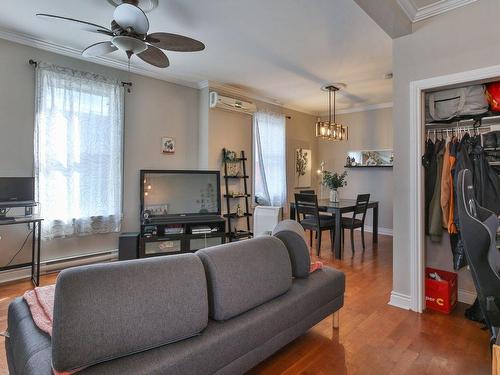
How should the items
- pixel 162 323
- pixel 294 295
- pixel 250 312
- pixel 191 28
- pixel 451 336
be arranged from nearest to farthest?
pixel 162 323
pixel 250 312
pixel 294 295
pixel 451 336
pixel 191 28

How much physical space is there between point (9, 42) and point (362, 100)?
205 inches

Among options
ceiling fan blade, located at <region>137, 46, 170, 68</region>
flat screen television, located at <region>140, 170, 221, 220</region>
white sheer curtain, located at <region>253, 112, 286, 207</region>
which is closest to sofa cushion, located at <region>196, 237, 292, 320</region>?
ceiling fan blade, located at <region>137, 46, 170, 68</region>

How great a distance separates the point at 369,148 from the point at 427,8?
3.78 meters

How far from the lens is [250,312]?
1507 mm

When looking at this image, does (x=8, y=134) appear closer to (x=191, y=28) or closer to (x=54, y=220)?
(x=54, y=220)

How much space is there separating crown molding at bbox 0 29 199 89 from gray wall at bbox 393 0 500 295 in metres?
3.02

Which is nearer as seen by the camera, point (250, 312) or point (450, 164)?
point (250, 312)

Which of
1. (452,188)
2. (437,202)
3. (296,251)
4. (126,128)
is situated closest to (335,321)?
(296,251)

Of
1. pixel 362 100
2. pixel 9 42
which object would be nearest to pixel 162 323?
pixel 9 42

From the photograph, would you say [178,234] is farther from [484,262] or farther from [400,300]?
[484,262]

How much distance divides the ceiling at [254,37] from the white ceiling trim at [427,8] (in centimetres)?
38

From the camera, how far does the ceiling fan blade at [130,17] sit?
6.48ft

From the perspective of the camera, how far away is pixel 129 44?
2201 mm

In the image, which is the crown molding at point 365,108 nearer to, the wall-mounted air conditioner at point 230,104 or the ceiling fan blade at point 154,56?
the wall-mounted air conditioner at point 230,104
